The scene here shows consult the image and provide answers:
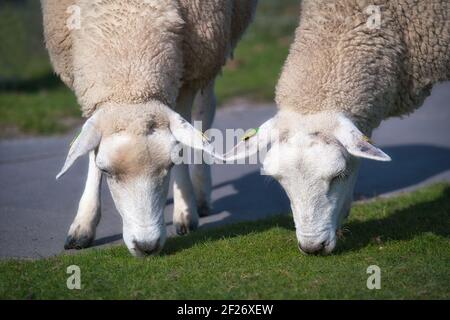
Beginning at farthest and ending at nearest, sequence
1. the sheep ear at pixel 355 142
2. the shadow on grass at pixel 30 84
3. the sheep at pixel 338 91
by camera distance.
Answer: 1. the shadow on grass at pixel 30 84
2. the sheep at pixel 338 91
3. the sheep ear at pixel 355 142

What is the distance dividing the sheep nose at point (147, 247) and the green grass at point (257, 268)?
0.07 m

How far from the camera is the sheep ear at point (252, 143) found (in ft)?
16.7

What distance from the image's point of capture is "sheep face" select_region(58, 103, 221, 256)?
5047mm

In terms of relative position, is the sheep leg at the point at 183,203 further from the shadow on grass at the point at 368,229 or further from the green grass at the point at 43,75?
the green grass at the point at 43,75

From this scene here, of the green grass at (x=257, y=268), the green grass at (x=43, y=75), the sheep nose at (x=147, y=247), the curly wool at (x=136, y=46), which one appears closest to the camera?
the green grass at (x=257, y=268)

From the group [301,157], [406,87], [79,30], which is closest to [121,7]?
[79,30]

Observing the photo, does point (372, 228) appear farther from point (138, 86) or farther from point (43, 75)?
point (43, 75)

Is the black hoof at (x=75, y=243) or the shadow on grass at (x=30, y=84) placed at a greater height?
the black hoof at (x=75, y=243)

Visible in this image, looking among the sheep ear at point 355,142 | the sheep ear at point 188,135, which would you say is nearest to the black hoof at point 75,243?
the sheep ear at point 188,135

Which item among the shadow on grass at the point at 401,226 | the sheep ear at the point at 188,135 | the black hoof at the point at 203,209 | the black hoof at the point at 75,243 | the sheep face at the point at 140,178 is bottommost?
the black hoof at the point at 203,209

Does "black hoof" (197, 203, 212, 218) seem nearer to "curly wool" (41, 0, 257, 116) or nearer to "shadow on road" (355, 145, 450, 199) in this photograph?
"curly wool" (41, 0, 257, 116)

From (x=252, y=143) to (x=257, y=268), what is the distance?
0.78 meters

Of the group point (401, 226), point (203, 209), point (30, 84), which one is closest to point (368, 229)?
point (401, 226)

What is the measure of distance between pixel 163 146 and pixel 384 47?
1665 mm
